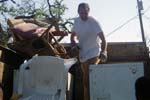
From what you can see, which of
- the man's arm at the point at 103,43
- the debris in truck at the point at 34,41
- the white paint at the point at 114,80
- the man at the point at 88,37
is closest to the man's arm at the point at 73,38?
the man at the point at 88,37

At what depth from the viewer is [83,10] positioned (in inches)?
259

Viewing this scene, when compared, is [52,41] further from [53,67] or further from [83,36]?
[53,67]

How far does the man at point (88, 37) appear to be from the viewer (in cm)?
654

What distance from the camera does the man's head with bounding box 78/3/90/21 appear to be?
6.54 m

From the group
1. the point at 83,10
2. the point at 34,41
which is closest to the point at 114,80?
the point at 83,10

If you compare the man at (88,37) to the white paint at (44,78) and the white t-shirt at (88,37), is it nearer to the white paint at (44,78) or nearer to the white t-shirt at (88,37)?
the white t-shirt at (88,37)

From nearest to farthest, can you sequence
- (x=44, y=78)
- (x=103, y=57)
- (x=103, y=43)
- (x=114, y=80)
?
1. (x=114, y=80)
2. (x=44, y=78)
3. (x=103, y=57)
4. (x=103, y=43)

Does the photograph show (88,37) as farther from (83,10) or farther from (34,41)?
(34,41)

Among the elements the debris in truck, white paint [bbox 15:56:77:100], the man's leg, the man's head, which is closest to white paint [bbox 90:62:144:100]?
the man's leg

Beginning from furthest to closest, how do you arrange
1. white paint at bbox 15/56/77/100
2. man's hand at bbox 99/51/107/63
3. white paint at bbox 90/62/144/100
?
1. man's hand at bbox 99/51/107/63
2. white paint at bbox 15/56/77/100
3. white paint at bbox 90/62/144/100

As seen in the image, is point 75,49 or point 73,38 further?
point 73,38

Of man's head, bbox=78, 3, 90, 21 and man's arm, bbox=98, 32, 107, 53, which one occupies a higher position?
man's head, bbox=78, 3, 90, 21

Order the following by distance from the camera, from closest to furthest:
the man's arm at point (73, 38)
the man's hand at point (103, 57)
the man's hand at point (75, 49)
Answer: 1. the man's hand at point (103, 57)
2. the man's hand at point (75, 49)
3. the man's arm at point (73, 38)

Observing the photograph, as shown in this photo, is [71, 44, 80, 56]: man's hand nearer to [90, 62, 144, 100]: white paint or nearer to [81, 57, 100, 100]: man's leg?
[81, 57, 100, 100]: man's leg
